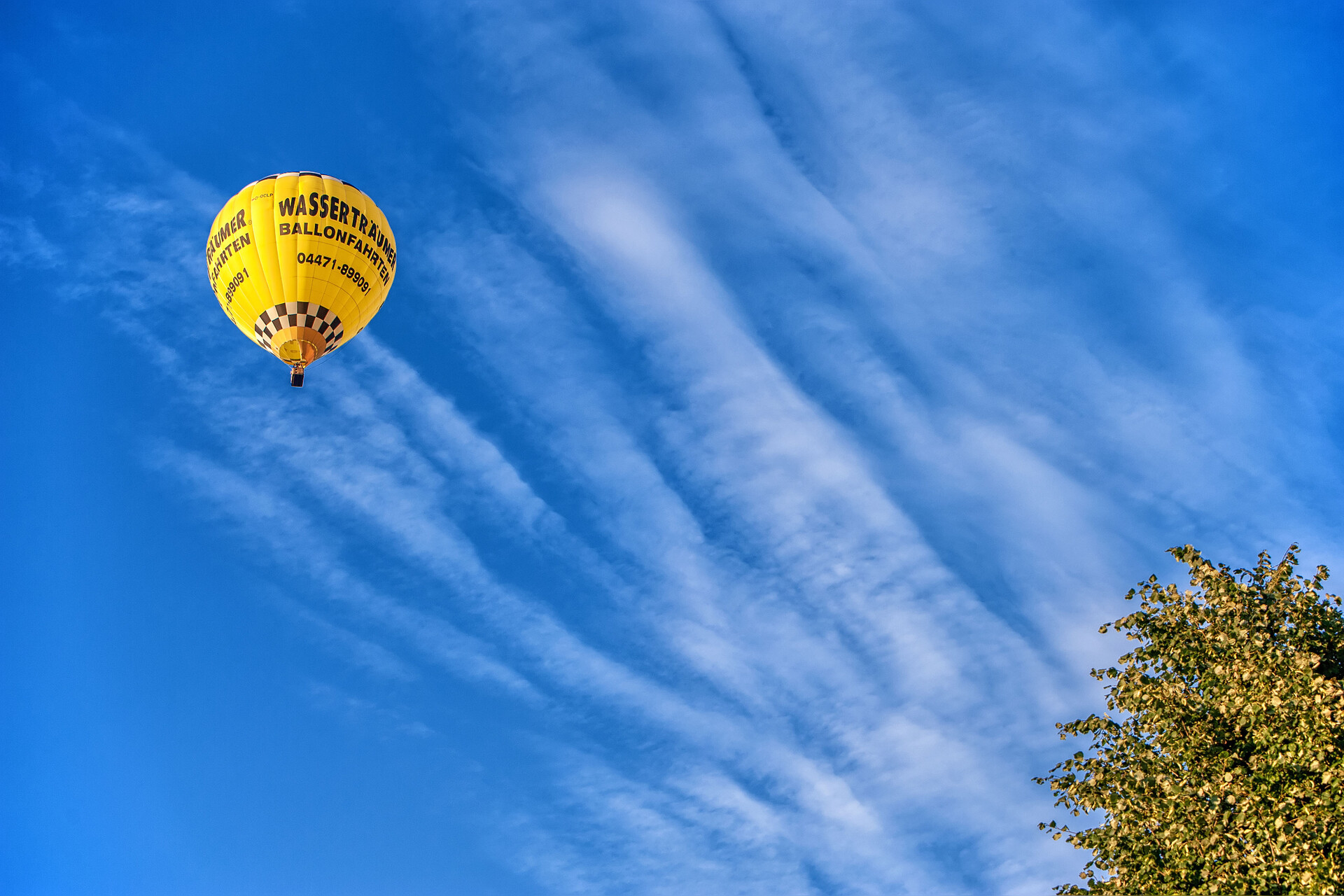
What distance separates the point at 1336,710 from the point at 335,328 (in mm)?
34151

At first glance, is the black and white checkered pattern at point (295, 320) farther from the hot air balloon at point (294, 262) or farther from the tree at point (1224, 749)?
the tree at point (1224, 749)

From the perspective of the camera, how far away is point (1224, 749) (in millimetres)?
23859

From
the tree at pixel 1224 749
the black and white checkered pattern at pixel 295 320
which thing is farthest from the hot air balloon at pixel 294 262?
the tree at pixel 1224 749

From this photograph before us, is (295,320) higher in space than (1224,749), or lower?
higher

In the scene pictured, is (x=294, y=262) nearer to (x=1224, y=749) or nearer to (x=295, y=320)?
(x=295, y=320)

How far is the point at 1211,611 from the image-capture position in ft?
81.7

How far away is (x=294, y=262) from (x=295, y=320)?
2127 mm

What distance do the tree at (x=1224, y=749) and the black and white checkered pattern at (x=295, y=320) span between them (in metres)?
29.2

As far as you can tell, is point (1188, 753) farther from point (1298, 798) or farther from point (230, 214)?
point (230, 214)

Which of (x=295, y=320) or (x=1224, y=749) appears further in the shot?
(x=295, y=320)

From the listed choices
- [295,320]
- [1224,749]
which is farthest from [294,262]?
[1224,749]

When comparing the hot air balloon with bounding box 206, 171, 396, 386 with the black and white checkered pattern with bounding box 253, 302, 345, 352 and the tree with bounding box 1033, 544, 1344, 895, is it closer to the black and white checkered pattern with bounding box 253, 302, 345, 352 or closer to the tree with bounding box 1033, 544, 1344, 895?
the black and white checkered pattern with bounding box 253, 302, 345, 352

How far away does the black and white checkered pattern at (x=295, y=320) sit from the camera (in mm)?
39312

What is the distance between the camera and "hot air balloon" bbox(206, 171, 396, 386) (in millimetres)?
38875
